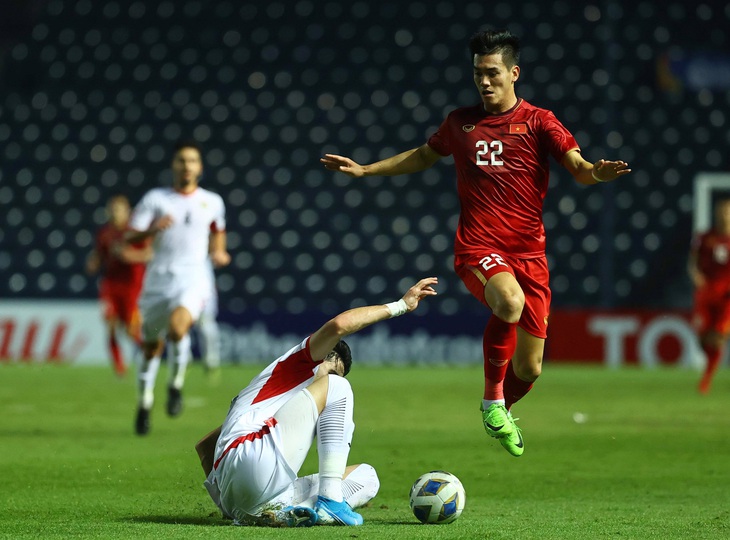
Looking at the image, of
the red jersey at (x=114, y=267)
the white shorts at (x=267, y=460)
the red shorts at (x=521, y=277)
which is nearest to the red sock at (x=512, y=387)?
the red shorts at (x=521, y=277)

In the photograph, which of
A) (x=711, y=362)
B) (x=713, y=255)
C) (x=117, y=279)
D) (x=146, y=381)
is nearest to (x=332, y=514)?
(x=146, y=381)

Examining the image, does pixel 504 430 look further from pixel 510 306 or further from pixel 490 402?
pixel 510 306

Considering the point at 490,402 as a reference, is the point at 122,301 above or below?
below

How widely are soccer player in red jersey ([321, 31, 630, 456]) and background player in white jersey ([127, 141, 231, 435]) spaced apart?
138 inches

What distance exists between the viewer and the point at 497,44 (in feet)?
20.1

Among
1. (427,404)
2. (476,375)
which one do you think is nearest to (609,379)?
(476,375)

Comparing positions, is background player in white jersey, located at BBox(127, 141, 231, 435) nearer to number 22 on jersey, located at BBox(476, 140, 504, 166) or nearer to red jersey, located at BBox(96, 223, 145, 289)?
number 22 on jersey, located at BBox(476, 140, 504, 166)

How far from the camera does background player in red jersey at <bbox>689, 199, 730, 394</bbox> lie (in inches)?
527

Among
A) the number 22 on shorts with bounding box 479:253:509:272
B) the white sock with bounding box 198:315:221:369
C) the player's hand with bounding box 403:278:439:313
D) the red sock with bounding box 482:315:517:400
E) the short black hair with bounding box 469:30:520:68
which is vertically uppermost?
the short black hair with bounding box 469:30:520:68

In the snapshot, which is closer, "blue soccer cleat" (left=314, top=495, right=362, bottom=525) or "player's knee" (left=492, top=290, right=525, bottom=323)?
"blue soccer cleat" (left=314, top=495, right=362, bottom=525)

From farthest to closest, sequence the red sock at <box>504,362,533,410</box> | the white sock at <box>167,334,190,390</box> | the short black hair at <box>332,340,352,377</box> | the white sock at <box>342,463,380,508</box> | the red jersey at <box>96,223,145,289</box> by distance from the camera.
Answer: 1. the red jersey at <box>96,223,145,289</box>
2. the white sock at <box>167,334,190,390</box>
3. the red sock at <box>504,362,533,410</box>
4. the white sock at <box>342,463,380,508</box>
5. the short black hair at <box>332,340,352,377</box>

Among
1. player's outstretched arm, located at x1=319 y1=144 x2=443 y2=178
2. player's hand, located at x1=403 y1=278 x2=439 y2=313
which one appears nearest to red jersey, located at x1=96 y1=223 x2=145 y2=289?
player's outstretched arm, located at x1=319 y1=144 x2=443 y2=178

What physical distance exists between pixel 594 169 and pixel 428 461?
284cm

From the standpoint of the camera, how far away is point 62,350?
16.9 meters
